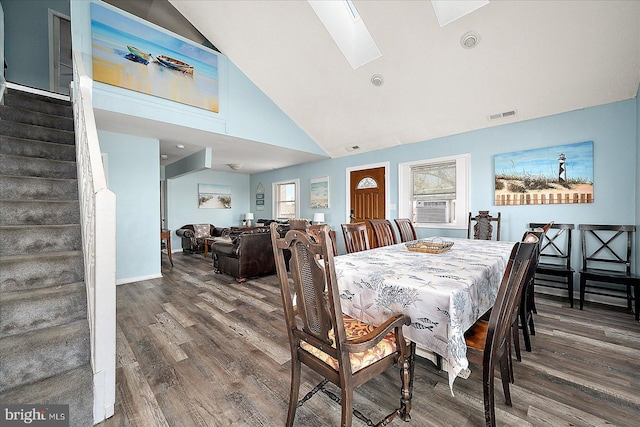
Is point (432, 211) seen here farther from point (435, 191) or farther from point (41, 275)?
point (41, 275)

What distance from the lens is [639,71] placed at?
274 centimetres

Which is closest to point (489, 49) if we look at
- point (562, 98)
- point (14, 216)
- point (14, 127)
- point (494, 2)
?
point (494, 2)

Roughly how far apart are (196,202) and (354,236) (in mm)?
6539

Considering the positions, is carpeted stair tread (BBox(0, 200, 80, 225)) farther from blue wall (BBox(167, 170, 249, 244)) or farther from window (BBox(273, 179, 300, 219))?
blue wall (BBox(167, 170, 249, 244))

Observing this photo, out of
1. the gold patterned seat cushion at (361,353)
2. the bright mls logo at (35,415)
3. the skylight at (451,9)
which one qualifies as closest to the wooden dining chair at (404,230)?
the gold patterned seat cushion at (361,353)

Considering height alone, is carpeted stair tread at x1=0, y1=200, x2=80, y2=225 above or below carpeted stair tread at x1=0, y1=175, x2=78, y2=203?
below

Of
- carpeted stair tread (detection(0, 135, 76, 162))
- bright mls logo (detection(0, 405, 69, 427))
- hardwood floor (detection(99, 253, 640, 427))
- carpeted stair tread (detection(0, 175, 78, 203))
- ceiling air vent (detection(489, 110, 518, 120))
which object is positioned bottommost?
hardwood floor (detection(99, 253, 640, 427))

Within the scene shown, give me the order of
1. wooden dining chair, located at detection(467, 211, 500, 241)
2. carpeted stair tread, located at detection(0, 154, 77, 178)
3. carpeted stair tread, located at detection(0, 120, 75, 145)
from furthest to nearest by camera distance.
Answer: wooden dining chair, located at detection(467, 211, 500, 241) < carpeted stair tread, located at detection(0, 120, 75, 145) < carpeted stair tread, located at detection(0, 154, 77, 178)

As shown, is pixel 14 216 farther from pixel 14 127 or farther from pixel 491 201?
pixel 491 201

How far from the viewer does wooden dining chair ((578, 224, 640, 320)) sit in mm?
2902

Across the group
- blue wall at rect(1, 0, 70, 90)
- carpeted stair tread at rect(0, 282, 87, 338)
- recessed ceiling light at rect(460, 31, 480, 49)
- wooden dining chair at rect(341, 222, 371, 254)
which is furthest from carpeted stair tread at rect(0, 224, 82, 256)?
blue wall at rect(1, 0, 70, 90)

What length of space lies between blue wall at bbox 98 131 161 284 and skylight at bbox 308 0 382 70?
11.3 feet

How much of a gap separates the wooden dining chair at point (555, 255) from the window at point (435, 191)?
104 centimetres

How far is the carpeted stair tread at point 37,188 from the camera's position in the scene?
2.04 meters
